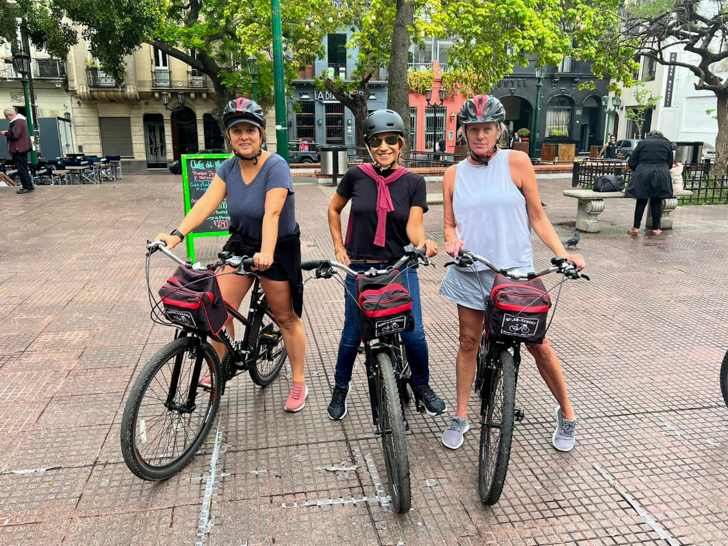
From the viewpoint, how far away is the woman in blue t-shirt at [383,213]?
3373 millimetres

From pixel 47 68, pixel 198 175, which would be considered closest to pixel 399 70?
pixel 198 175

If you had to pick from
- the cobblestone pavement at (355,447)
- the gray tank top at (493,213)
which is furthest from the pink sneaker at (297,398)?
the gray tank top at (493,213)

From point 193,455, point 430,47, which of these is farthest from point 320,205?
point 430,47

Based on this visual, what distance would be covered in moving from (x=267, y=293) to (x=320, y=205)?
9854mm

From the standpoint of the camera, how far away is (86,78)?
99.5 feet

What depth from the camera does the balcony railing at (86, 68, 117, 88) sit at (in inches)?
1192

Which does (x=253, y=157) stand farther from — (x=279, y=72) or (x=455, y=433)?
(x=279, y=72)

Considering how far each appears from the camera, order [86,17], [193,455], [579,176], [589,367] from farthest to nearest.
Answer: [579,176] < [86,17] < [589,367] < [193,455]

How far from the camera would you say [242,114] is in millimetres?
3309

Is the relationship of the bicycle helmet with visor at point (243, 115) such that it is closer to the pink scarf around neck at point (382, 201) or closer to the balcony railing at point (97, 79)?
the pink scarf around neck at point (382, 201)

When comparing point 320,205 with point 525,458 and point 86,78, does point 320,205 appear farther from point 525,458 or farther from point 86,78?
point 86,78

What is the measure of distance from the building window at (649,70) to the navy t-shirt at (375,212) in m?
40.7

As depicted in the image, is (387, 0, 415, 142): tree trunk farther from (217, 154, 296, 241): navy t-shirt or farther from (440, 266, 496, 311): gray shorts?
(440, 266, 496, 311): gray shorts

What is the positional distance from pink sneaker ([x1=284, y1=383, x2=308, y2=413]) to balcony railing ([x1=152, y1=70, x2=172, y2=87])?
103ft
